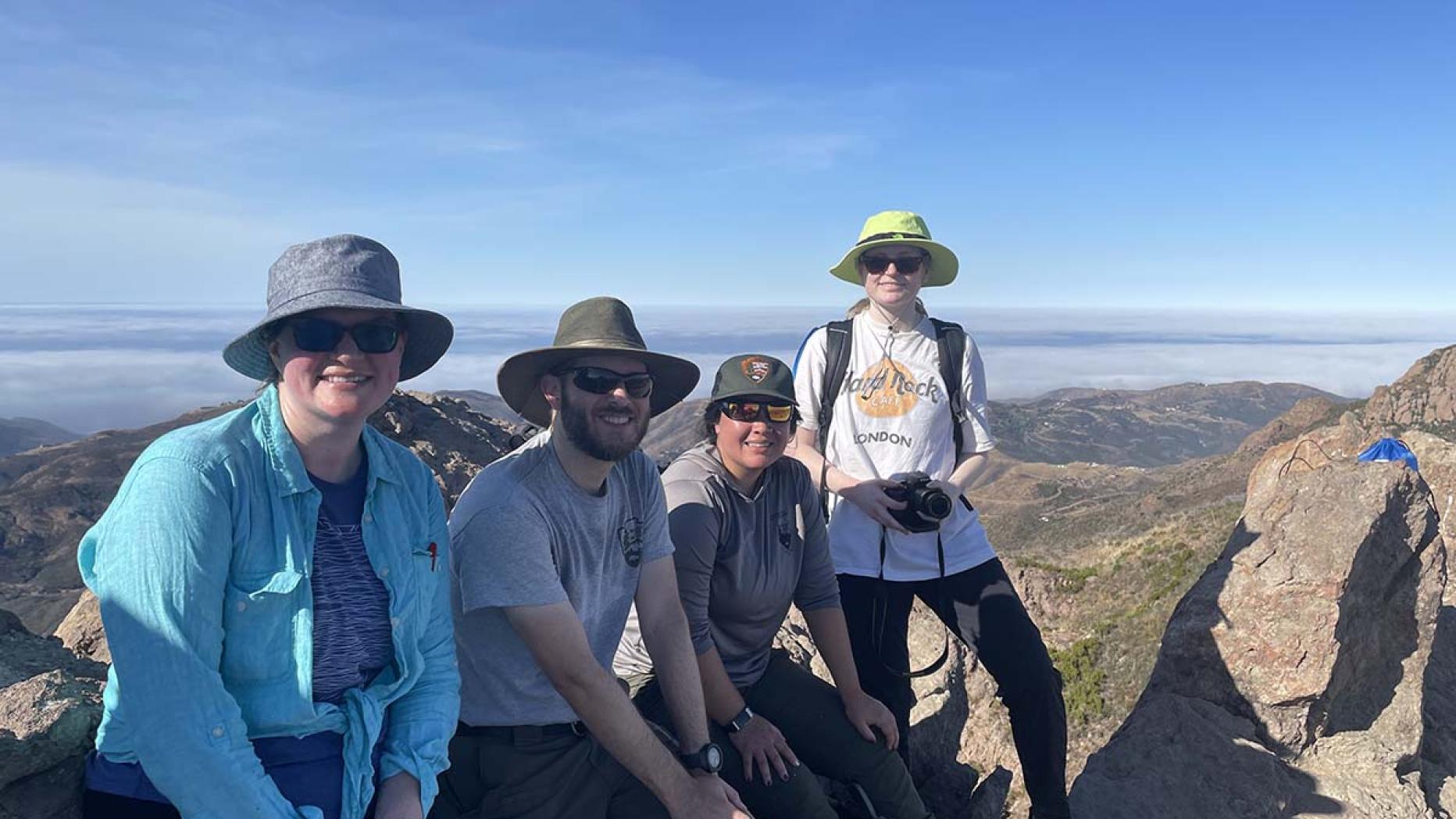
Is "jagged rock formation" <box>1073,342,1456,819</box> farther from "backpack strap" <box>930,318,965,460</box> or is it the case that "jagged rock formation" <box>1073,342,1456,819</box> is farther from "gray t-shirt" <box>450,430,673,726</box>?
"gray t-shirt" <box>450,430,673,726</box>

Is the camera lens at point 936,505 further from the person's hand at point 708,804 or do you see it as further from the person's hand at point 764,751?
the person's hand at point 708,804

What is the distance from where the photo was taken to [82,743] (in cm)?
304

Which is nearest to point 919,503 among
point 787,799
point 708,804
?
point 787,799

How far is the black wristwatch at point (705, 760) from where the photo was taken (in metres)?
4.04

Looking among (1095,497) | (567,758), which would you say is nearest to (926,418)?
(567,758)

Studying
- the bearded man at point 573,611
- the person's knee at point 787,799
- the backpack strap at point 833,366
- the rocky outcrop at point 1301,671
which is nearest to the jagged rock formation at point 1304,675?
the rocky outcrop at point 1301,671

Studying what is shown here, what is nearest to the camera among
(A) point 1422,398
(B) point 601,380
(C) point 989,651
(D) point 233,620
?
(D) point 233,620

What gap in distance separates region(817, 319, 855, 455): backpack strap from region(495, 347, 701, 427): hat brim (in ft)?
4.09

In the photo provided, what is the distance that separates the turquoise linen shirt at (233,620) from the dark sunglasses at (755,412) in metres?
1.99

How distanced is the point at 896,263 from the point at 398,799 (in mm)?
3998

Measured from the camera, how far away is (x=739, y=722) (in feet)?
14.9

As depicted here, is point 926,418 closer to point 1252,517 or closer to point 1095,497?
point 1252,517

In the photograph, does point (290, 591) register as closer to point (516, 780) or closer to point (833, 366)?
point (516, 780)

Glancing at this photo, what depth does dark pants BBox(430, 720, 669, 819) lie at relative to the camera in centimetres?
386
